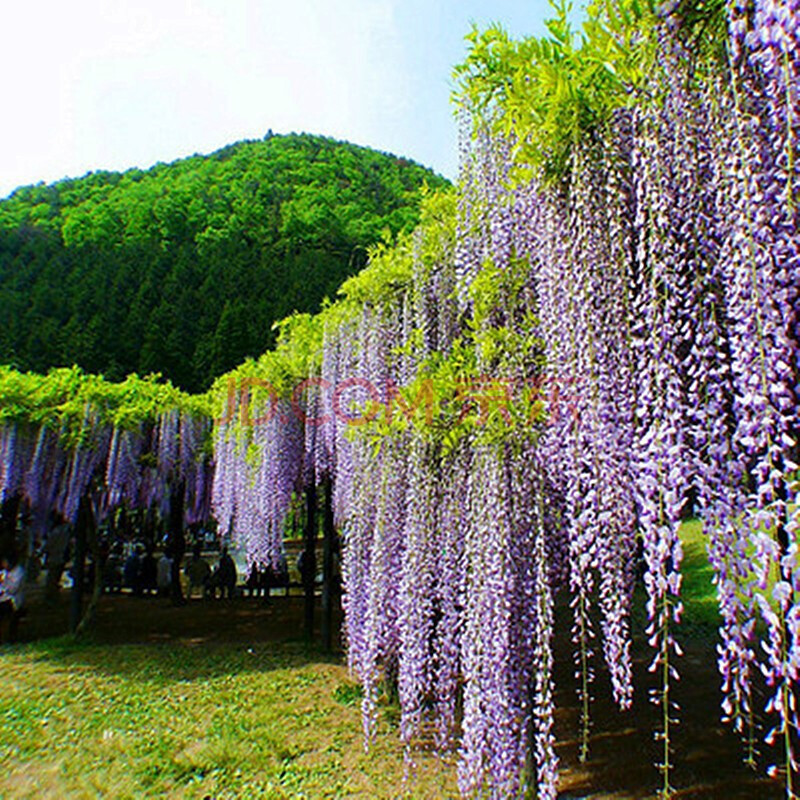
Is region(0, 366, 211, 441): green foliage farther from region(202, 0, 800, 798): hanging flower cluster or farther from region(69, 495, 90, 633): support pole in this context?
region(202, 0, 800, 798): hanging flower cluster

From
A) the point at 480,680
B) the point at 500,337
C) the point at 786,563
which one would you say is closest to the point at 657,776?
the point at 480,680

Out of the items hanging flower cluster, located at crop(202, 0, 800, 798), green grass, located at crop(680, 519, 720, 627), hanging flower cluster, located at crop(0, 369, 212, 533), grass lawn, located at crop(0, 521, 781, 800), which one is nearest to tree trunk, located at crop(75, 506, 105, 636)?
hanging flower cluster, located at crop(0, 369, 212, 533)

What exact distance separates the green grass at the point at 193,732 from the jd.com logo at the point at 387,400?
2.93m

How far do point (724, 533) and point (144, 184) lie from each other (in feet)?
144

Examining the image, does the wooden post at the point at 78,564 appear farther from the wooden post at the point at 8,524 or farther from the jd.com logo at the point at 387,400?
the jd.com logo at the point at 387,400

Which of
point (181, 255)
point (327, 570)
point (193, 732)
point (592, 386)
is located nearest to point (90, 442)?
point (327, 570)

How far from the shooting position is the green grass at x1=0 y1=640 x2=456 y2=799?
15.7ft

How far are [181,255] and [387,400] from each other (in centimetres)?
3431

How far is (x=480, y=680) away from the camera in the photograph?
132 inches

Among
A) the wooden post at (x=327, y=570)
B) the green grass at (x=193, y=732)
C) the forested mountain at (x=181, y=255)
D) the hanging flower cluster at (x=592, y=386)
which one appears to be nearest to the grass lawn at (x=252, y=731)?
the green grass at (x=193, y=732)

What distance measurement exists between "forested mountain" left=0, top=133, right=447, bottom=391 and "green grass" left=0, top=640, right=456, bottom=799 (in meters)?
21.4

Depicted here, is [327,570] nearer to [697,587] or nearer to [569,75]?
[569,75]

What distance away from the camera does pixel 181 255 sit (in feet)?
117

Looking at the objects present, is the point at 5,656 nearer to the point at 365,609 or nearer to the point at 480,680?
the point at 365,609
